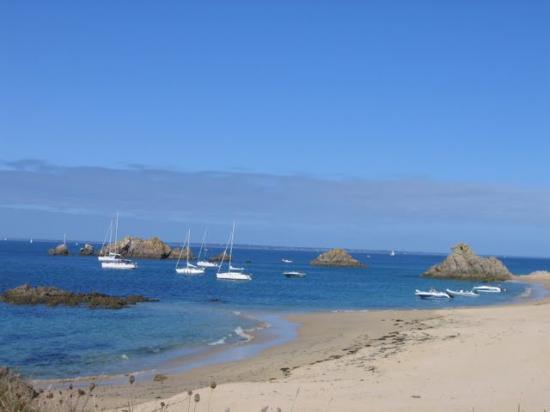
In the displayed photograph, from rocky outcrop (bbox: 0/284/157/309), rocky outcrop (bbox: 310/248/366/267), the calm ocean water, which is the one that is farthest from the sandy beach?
rocky outcrop (bbox: 310/248/366/267)

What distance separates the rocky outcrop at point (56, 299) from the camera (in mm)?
47594

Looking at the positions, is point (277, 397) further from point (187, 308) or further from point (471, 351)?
point (187, 308)

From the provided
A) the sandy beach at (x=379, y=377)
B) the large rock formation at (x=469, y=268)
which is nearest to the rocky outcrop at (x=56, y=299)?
the sandy beach at (x=379, y=377)

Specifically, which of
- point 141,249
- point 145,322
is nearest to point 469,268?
point 141,249

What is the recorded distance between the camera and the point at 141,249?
156375mm

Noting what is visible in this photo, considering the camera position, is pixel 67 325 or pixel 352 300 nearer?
pixel 67 325

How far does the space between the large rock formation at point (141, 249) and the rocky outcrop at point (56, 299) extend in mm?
104231

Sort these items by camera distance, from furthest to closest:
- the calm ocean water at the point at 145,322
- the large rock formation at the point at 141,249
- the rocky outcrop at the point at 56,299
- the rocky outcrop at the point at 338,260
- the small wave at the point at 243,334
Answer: the rocky outcrop at the point at 338,260, the large rock formation at the point at 141,249, the rocky outcrop at the point at 56,299, the small wave at the point at 243,334, the calm ocean water at the point at 145,322

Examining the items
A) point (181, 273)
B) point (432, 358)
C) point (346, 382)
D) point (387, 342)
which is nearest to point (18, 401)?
point (346, 382)

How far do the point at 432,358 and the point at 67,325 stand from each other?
2213 centimetres

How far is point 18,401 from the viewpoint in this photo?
7.05 m

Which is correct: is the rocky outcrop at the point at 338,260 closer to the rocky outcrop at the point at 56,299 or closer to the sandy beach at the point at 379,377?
the rocky outcrop at the point at 56,299

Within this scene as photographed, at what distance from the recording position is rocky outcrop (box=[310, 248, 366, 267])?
15962 centimetres

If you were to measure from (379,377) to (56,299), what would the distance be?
35.0m
